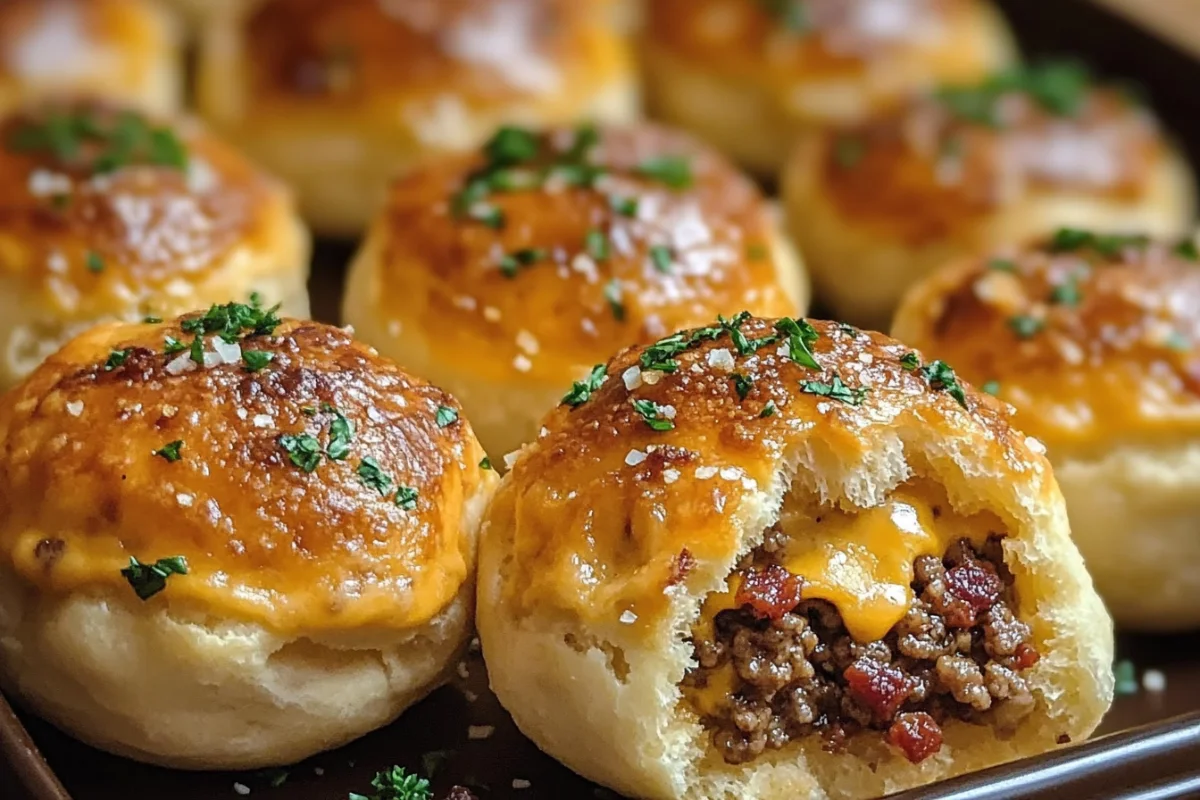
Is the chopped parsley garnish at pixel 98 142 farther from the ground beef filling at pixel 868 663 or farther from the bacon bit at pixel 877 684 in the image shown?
the bacon bit at pixel 877 684

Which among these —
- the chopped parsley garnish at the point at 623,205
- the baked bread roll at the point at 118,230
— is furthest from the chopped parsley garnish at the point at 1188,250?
the baked bread roll at the point at 118,230

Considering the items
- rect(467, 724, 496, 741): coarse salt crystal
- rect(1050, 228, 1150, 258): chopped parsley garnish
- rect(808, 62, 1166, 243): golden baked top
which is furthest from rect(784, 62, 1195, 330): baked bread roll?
Answer: rect(467, 724, 496, 741): coarse salt crystal

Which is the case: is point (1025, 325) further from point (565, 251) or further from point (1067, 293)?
point (565, 251)

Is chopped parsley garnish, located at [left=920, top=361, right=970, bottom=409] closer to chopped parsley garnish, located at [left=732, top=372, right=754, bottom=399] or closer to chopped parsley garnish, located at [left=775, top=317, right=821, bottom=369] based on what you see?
chopped parsley garnish, located at [left=775, top=317, right=821, bottom=369]

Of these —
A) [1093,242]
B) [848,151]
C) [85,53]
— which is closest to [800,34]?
[848,151]

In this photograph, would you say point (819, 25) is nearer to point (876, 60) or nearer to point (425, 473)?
point (876, 60)
